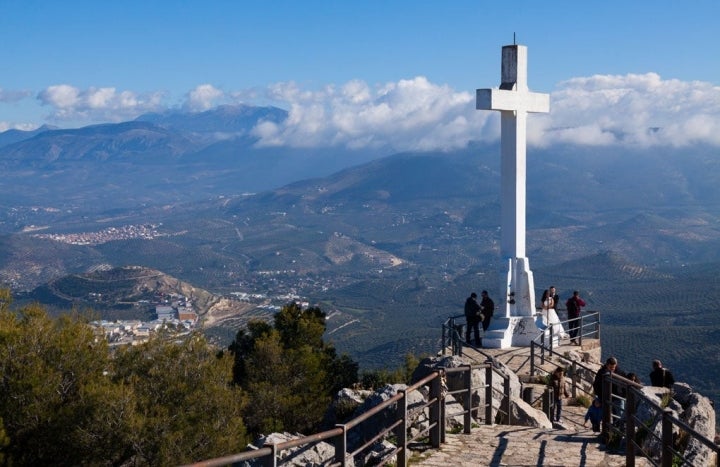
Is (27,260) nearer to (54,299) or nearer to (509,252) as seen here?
(54,299)

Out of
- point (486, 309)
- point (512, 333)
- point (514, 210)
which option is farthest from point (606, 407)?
point (486, 309)

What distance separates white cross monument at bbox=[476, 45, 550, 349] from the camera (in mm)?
19953

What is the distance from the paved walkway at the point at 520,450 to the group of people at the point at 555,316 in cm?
764

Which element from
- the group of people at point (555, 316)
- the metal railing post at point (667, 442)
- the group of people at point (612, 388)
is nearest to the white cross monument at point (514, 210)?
the group of people at point (555, 316)

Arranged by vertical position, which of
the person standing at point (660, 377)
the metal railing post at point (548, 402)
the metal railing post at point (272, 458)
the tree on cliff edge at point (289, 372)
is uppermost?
the metal railing post at point (272, 458)

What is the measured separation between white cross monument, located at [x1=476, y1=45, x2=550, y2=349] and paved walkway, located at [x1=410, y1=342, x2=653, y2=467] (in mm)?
6954

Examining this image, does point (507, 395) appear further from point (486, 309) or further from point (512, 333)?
point (486, 309)

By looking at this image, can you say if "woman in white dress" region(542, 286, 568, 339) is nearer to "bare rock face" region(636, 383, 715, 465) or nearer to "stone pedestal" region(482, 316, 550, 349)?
"stone pedestal" region(482, 316, 550, 349)

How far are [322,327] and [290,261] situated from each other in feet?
434

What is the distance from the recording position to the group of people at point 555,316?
2072cm

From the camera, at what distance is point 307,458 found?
11406 mm

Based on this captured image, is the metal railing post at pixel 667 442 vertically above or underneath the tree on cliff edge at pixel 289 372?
above

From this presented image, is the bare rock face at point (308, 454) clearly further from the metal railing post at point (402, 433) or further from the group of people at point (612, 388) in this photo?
the group of people at point (612, 388)

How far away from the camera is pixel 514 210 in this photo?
19984 millimetres
